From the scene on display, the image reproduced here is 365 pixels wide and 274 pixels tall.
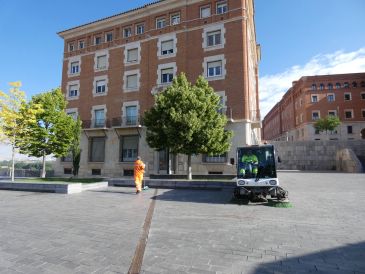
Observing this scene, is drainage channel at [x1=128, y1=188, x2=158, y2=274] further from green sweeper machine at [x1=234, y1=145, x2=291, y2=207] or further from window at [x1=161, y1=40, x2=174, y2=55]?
window at [x1=161, y1=40, x2=174, y2=55]

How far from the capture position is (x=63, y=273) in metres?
3.44

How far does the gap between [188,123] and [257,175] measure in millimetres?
6509

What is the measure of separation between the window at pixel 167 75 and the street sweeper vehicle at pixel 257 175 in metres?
14.9

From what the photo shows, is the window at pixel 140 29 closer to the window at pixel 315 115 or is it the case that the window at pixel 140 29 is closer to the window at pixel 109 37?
the window at pixel 109 37

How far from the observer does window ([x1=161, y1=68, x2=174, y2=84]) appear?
2297cm

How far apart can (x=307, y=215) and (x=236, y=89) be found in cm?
1494

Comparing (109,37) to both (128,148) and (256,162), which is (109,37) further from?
(256,162)

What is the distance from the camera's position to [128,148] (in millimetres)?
23625

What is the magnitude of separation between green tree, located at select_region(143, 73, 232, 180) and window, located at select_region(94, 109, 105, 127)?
32.9 ft

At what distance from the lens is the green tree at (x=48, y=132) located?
1784cm

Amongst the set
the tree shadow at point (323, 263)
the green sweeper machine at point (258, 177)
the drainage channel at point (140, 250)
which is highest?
the green sweeper machine at point (258, 177)

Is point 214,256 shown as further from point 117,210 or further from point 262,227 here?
point 117,210

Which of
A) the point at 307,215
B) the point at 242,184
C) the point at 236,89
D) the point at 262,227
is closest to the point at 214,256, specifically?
the point at 262,227

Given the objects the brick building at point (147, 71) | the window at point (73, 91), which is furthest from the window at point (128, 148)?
the window at point (73, 91)
